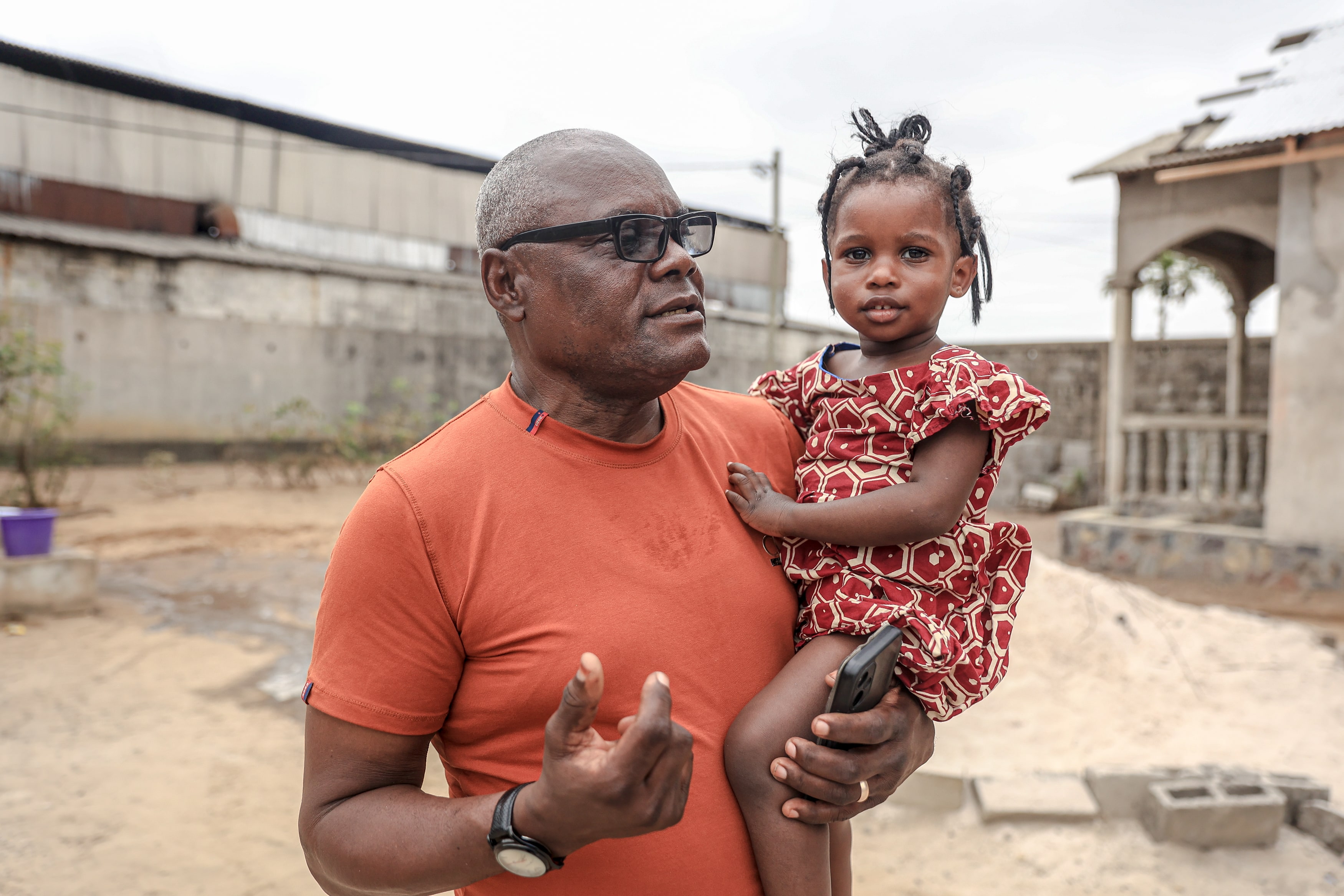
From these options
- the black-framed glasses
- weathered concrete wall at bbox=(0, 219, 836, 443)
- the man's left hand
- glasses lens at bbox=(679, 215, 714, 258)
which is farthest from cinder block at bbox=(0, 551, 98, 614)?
the man's left hand

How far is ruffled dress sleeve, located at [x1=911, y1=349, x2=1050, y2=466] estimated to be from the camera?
1579 mm

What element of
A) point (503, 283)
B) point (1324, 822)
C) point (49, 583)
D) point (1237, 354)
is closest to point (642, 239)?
point (503, 283)

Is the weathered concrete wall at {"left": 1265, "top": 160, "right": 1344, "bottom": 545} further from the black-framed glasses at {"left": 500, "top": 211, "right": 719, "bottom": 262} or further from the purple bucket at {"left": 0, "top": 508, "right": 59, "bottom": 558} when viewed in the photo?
the purple bucket at {"left": 0, "top": 508, "right": 59, "bottom": 558}

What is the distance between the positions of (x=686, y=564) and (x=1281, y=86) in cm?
942

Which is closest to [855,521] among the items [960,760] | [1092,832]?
[1092,832]

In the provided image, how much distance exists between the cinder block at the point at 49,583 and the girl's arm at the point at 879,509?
23.9 ft

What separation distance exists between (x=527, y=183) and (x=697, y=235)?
30 centimetres

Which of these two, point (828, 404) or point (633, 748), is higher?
point (828, 404)

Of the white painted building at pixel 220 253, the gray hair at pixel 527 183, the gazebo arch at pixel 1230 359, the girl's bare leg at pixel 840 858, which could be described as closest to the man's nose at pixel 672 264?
the gray hair at pixel 527 183

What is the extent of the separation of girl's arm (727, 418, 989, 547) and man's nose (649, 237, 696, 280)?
388 millimetres

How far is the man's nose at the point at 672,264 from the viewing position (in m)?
1.43

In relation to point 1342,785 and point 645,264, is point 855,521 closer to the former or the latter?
point 645,264

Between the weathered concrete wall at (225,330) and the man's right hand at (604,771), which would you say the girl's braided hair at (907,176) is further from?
the weathered concrete wall at (225,330)

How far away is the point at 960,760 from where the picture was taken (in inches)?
191
